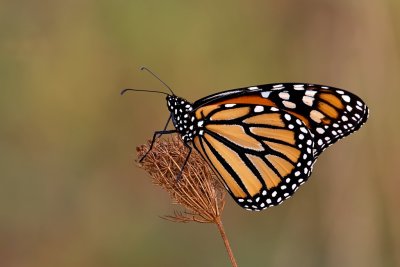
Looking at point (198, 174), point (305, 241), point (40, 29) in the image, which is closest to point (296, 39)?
point (305, 241)

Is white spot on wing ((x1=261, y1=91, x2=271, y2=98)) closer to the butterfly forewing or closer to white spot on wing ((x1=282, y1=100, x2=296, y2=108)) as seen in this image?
the butterfly forewing

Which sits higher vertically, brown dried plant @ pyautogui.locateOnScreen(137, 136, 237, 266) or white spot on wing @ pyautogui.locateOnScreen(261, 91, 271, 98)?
white spot on wing @ pyautogui.locateOnScreen(261, 91, 271, 98)

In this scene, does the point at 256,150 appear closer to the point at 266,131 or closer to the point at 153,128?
the point at 266,131

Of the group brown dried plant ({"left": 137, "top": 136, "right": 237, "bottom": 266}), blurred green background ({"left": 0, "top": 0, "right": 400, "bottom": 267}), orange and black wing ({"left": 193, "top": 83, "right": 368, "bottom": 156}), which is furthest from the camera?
blurred green background ({"left": 0, "top": 0, "right": 400, "bottom": 267})

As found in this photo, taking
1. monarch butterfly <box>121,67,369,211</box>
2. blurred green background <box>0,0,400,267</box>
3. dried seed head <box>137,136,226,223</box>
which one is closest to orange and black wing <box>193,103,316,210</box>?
monarch butterfly <box>121,67,369,211</box>

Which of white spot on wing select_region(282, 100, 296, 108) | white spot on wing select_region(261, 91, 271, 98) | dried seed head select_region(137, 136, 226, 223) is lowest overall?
dried seed head select_region(137, 136, 226, 223)

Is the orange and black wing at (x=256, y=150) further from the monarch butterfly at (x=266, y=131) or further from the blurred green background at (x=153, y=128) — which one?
the blurred green background at (x=153, y=128)

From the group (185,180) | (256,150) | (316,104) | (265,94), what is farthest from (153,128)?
(185,180)
